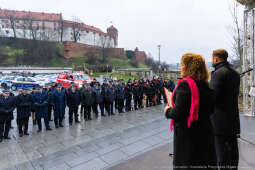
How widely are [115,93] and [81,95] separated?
2.06 m

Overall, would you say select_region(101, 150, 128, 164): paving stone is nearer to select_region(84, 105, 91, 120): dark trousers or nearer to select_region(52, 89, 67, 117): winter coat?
select_region(52, 89, 67, 117): winter coat

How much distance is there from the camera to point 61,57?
6644 cm

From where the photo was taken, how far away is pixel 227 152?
8.67ft

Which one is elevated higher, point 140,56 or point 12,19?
point 12,19

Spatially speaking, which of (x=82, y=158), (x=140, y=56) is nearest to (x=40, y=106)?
(x=82, y=158)

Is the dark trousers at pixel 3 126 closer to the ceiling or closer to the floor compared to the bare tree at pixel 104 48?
closer to the floor

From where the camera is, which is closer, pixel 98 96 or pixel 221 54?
pixel 221 54

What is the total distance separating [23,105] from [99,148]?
356 centimetres

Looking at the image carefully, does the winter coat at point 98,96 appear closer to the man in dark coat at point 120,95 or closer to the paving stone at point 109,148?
the man in dark coat at point 120,95

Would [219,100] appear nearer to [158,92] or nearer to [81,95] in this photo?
[81,95]

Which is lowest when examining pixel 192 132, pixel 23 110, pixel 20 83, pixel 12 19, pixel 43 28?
pixel 23 110

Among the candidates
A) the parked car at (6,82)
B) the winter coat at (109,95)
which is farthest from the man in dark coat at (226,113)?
the parked car at (6,82)

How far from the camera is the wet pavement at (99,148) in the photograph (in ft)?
13.9

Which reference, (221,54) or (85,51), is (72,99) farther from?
(85,51)
